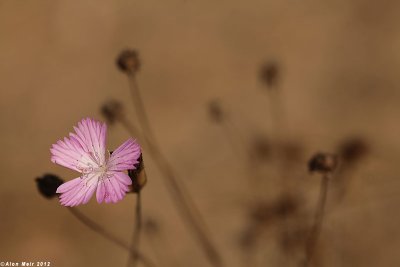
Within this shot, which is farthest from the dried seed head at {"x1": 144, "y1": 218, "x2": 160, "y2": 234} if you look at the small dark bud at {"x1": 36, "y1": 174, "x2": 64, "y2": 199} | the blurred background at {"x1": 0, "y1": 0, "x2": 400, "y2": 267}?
the small dark bud at {"x1": 36, "y1": 174, "x2": 64, "y2": 199}

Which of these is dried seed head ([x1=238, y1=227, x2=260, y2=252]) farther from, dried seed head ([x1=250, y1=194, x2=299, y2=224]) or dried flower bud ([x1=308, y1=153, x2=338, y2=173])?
dried flower bud ([x1=308, y1=153, x2=338, y2=173])

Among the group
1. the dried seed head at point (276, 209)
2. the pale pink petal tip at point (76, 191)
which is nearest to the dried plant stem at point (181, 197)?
the dried seed head at point (276, 209)

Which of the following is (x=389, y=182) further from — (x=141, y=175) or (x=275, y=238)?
(x=141, y=175)

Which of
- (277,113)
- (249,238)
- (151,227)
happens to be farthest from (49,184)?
(277,113)

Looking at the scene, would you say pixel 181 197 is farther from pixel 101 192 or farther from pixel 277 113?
pixel 101 192

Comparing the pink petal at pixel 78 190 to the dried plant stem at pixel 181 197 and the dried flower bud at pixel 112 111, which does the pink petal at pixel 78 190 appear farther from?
the dried plant stem at pixel 181 197

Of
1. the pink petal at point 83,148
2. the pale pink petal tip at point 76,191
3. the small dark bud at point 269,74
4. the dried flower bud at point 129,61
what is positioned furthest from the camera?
the small dark bud at point 269,74
